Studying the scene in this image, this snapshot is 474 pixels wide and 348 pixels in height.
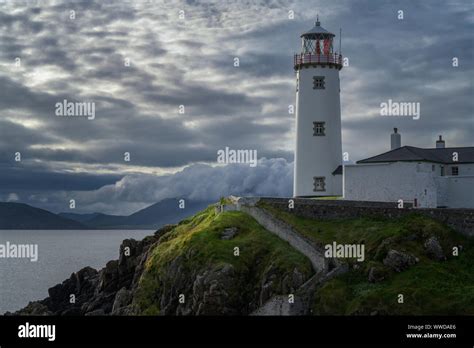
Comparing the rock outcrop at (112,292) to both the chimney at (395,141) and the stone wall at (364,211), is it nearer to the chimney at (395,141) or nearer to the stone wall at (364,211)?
the stone wall at (364,211)

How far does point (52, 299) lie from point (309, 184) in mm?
30846

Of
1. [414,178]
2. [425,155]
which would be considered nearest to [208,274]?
[414,178]

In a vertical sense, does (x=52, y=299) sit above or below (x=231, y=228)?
below

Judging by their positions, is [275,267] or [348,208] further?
[348,208]

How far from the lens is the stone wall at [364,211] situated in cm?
4778

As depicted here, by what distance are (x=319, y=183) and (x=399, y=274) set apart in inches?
771

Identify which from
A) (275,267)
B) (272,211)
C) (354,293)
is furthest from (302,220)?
(354,293)

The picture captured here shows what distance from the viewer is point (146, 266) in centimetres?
5722

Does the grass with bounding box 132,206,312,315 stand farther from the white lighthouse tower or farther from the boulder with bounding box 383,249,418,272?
the white lighthouse tower

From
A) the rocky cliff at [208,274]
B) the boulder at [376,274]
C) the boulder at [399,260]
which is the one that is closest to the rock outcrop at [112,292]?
the rocky cliff at [208,274]

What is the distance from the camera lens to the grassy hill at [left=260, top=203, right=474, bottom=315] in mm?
41281

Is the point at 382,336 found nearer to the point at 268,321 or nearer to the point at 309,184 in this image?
the point at 268,321

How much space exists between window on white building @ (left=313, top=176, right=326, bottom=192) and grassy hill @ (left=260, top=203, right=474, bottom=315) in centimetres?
1144

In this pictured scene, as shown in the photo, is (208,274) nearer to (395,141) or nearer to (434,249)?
(434,249)
